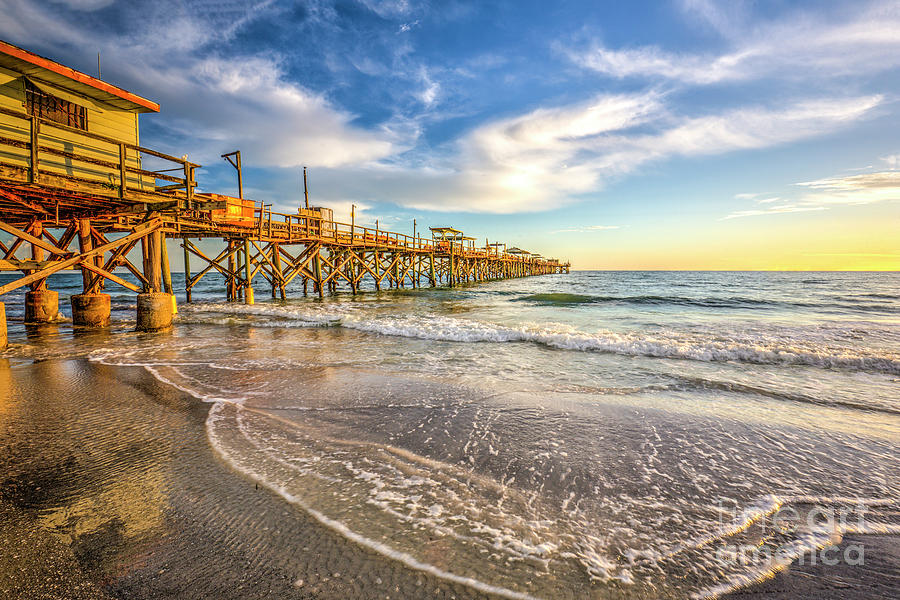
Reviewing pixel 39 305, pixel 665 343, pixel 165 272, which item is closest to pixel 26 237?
pixel 39 305

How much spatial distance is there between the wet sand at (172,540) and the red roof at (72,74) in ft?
30.8

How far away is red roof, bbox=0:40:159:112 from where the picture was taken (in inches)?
311

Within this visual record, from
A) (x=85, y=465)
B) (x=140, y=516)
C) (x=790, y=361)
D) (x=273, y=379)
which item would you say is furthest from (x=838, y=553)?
(x=790, y=361)

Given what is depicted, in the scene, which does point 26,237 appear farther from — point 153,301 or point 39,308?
point 39,308

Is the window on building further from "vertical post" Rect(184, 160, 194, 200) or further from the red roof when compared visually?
"vertical post" Rect(184, 160, 194, 200)

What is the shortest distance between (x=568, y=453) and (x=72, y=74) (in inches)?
517

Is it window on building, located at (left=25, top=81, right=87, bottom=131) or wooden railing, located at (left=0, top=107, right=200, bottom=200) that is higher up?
window on building, located at (left=25, top=81, right=87, bottom=131)

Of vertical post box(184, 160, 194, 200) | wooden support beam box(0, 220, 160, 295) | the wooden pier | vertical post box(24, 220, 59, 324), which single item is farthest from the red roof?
vertical post box(24, 220, 59, 324)

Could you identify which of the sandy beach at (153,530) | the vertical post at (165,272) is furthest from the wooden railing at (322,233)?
the sandy beach at (153,530)

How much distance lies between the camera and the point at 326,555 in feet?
6.50

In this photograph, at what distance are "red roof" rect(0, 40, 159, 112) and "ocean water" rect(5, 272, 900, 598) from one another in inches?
250

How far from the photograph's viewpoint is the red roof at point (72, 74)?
311 inches

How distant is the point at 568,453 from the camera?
325 cm

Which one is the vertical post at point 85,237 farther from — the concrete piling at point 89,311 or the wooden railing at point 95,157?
the wooden railing at point 95,157
